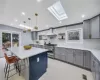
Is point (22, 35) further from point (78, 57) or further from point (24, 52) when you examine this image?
point (78, 57)

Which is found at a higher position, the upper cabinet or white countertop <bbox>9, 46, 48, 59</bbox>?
the upper cabinet

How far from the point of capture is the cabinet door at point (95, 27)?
254 cm

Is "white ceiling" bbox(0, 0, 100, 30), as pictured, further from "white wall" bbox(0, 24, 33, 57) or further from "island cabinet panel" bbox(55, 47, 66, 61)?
"white wall" bbox(0, 24, 33, 57)

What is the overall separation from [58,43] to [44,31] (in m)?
2.22

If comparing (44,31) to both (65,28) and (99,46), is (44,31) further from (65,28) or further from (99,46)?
(99,46)

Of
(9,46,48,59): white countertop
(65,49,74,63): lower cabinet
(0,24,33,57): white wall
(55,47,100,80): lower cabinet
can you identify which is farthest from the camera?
(0,24,33,57): white wall

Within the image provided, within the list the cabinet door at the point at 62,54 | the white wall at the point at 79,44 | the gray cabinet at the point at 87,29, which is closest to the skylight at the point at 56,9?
the gray cabinet at the point at 87,29

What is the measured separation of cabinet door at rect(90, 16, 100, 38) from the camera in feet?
8.34

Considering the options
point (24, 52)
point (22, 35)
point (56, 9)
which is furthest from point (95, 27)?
point (22, 35)

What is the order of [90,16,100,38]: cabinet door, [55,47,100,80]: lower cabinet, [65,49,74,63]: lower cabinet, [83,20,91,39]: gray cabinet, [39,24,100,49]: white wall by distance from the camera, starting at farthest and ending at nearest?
[65,49,74,63]: lower cabinet < [39,24,100,49]: white wall < [83,20,91,39]: gray cabinet < [55,47,100,80]: lower cabinet < [90,16,100,38]: cabinet door

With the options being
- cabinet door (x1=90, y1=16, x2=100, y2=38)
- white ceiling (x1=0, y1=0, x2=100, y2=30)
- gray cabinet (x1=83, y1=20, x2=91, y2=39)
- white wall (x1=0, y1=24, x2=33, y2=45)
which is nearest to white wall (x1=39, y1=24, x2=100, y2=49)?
gray cabinet (x1=83, y1=20, x2=91, y2=39)

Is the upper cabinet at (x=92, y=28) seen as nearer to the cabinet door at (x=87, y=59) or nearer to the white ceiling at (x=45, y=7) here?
the white ceiling at (x=45, y=7)

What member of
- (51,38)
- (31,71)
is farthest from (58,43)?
(31,71)

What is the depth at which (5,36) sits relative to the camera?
17.7 feet
